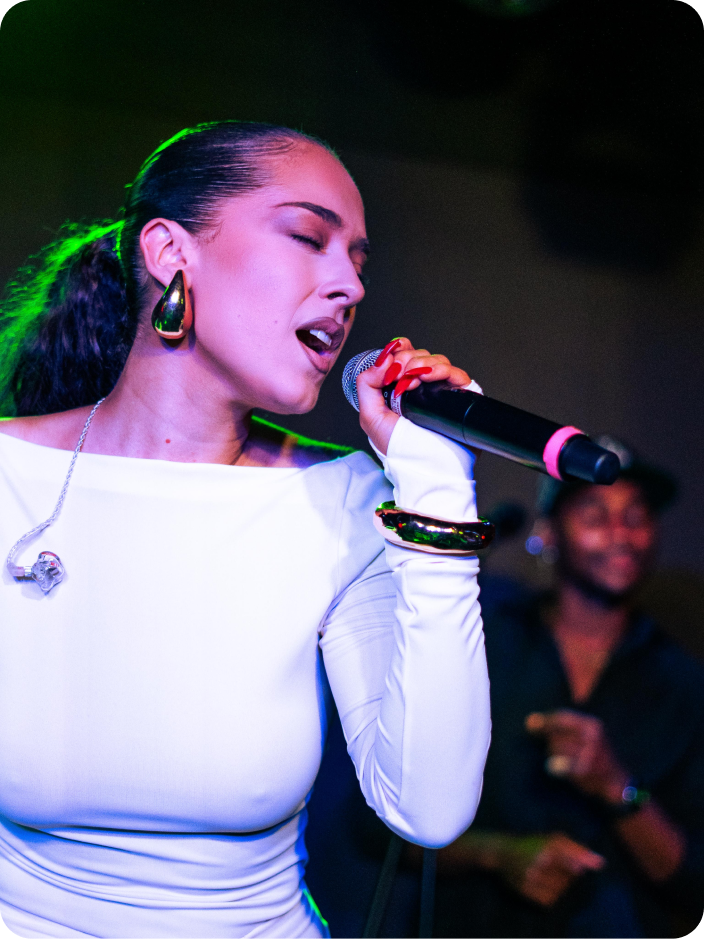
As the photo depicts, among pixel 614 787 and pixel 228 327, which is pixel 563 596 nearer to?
pixel 614 787

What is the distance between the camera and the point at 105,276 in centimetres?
101

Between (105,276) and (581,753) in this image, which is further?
(581,753)

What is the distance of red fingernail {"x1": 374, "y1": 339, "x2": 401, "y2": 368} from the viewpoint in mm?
744

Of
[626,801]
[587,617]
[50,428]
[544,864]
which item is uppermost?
[50,428]

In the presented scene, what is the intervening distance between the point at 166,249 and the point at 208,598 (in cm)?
45

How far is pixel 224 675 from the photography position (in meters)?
0.86

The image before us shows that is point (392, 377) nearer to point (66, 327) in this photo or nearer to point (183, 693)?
point (183, 693)

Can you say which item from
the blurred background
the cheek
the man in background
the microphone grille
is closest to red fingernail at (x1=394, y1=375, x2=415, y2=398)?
the microphone grille

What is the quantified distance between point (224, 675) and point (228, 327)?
1.41 feet

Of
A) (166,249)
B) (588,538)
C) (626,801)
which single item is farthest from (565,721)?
(166,249)

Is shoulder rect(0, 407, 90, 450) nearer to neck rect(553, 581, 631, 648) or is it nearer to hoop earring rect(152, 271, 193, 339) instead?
hoop earring rect(152, 271, 193, 339)

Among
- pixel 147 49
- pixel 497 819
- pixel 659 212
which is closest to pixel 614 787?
pixel 497 819

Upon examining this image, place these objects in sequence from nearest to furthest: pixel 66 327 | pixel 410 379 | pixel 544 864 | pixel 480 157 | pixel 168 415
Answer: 1. pixel 410 379
2. pixel 168 415
3. pixel 66 327
4. pixel 480 157
5. pixel 544 864

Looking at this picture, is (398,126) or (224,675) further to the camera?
(398,126)
